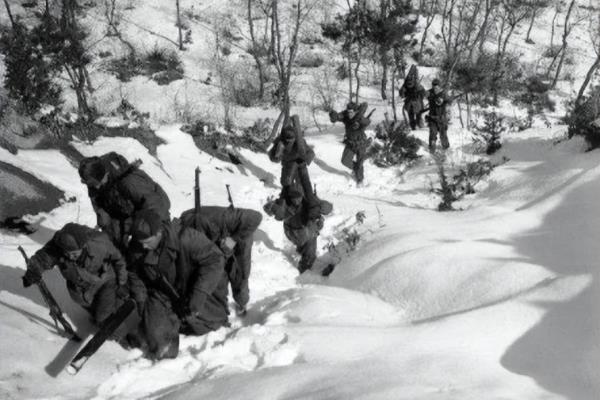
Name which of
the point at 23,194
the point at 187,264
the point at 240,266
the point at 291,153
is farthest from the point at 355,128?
the point at 187,264

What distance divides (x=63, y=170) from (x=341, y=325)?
4671mm

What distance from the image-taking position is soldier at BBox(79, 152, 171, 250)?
421cm

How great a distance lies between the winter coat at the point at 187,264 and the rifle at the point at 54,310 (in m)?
0.65

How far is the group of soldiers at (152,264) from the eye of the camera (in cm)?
370

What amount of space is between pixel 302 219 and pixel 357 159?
10.4 ft

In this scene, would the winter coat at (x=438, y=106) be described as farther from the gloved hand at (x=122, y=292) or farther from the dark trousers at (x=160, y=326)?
the gloved hand at (x=122, y=292)

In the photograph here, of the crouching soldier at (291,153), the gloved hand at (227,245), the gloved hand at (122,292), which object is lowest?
the gloved hand at (122,292)

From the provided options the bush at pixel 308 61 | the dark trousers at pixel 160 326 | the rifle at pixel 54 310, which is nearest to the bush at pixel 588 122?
the dark trousers at pixel 160 326

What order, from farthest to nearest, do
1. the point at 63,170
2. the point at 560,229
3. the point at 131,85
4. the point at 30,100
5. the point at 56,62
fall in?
the point at 131,85 < the point at 56,62 < the point at 30,100 < the point at 63,170 < the point at 560,229

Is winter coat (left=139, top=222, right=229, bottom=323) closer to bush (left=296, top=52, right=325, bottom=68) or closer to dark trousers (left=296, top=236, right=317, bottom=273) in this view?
dark trousers (left=296, top=236, right=317, bottom=273)

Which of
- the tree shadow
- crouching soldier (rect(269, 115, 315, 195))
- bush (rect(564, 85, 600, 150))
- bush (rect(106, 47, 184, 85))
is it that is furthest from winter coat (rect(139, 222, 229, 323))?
bush (rect(106, 47, 184, 85))

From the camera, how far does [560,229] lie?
4863 mm

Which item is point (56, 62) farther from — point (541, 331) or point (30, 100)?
point (541, 331)

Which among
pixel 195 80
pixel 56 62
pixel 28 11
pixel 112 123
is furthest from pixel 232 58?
pixel 112 123
